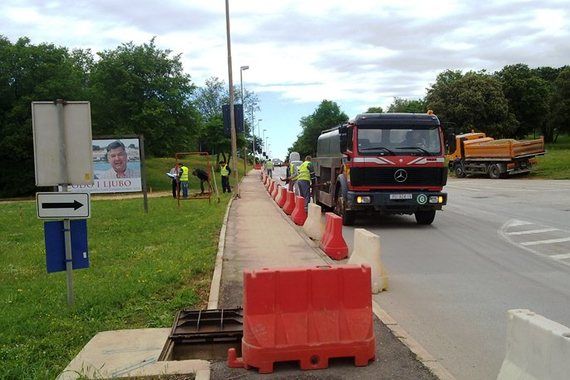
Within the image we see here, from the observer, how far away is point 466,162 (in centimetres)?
3934

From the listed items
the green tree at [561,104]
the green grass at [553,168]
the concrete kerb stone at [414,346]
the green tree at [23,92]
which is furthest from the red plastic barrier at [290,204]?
the green tree at [561,104]

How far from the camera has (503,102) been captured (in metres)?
59.1

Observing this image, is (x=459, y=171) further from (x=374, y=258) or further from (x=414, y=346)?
(x=414, y=346)

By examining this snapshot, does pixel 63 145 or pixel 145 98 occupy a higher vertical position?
pixel 145 98

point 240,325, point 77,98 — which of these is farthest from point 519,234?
point 77,98

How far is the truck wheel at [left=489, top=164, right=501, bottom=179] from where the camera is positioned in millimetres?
35728

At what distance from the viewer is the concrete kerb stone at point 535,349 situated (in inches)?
119

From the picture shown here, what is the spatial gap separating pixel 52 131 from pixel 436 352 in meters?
4.73

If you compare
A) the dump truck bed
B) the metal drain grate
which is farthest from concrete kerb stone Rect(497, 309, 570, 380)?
the dump truck bed

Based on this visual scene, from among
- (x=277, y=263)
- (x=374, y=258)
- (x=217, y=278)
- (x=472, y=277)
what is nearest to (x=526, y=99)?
(x=472, y=277)

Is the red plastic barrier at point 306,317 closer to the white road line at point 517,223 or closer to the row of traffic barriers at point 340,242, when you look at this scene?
the row of traffic barriers at point 340,242

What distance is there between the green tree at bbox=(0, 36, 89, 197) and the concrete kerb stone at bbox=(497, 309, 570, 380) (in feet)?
133

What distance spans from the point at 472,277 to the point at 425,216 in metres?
6.32

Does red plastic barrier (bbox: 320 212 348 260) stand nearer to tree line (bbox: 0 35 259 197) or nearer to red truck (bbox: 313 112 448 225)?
red truck (bbox: 313 112 448 225)
